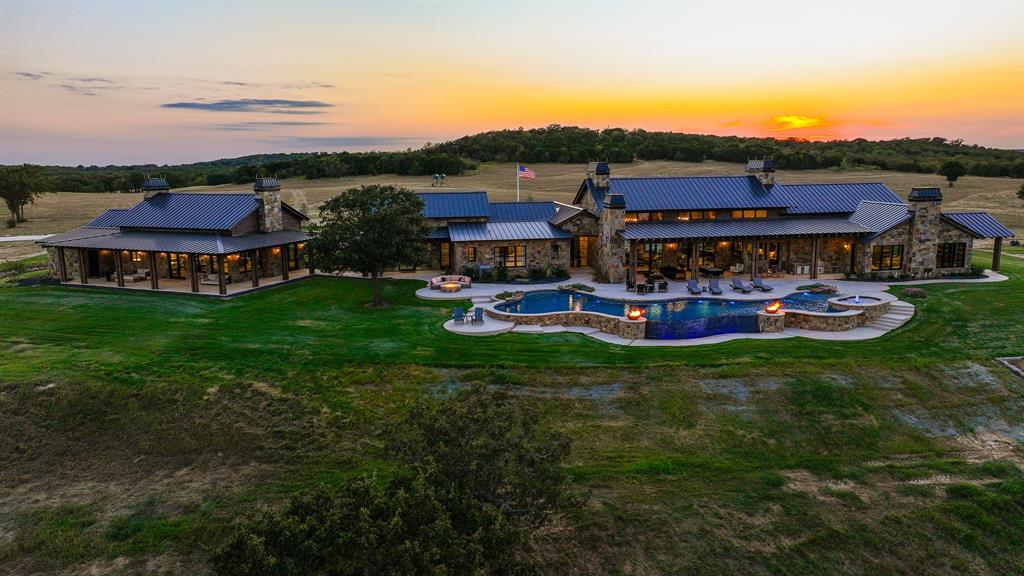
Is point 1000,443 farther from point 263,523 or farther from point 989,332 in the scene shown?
point 263,523

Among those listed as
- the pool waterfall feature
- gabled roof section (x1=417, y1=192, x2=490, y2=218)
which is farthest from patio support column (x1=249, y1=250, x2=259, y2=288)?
the pool waterfall feature

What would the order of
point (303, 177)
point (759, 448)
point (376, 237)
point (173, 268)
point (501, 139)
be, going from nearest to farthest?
point (759, 448) < point (376, 237) < point (173, 268) < point (303, 177) < point (501, 139)

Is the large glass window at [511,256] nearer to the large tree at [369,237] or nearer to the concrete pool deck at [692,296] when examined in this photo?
the concrete pool deck at [692,296]

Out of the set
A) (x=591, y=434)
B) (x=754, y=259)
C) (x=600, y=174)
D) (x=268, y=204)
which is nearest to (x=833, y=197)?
(x=754, y=259)

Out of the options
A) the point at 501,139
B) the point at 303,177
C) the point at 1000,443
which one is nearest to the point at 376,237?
the point at 1000,443

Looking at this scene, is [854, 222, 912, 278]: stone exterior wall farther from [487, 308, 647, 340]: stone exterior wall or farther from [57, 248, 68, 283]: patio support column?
[57, 248, 68, 283]: patio support column

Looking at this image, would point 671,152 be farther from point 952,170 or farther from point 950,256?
point 950,256
